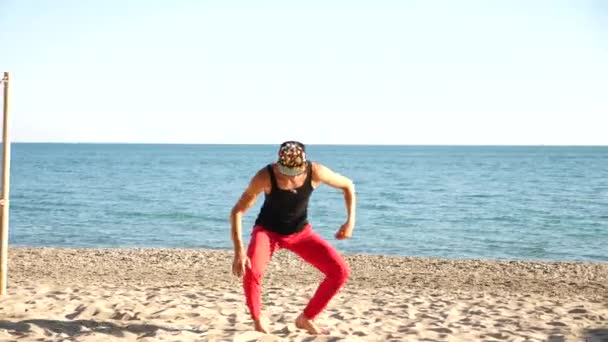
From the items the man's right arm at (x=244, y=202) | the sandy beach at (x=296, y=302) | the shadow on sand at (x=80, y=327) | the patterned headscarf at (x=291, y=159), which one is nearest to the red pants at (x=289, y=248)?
the man's right arm at (x=244, y=202)

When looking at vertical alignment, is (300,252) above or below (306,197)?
below

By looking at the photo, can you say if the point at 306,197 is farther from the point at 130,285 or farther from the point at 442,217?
the point at 442,217

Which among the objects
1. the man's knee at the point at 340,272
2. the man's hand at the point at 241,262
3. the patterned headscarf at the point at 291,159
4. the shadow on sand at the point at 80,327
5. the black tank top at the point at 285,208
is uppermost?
the patterned headscarf at the point at 291,159

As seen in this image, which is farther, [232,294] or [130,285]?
[130,285]

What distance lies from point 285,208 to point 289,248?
399mm

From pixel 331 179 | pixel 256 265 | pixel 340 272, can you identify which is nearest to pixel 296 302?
pixel 340 272

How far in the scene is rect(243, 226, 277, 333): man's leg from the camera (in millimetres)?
6137

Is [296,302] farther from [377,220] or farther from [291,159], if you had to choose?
[377,220]

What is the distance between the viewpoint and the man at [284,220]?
611 cm

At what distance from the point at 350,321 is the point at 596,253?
15812 millimetres

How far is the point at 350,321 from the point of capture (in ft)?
25.3

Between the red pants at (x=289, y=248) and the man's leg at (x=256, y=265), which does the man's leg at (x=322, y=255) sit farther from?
the man's leg at (x=256, y=265)

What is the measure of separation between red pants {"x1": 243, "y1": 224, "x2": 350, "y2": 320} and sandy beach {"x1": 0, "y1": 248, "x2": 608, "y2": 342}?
1.43ft

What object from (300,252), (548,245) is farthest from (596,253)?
(300,252)
